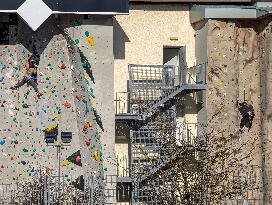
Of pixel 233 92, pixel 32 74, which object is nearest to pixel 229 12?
pixel 233 92

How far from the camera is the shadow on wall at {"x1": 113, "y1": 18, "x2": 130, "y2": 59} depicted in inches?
1435

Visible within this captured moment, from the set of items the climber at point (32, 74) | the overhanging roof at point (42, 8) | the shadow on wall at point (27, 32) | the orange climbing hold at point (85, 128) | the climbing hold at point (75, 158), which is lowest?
the climbing hold at point (75, 158)

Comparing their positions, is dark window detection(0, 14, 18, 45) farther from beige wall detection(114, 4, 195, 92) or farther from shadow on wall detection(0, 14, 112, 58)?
beige wall detection(114, 4, 195, 92)

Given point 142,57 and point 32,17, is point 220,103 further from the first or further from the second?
point 32,17

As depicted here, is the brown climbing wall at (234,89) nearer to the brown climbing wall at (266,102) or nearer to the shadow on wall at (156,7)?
the brown climbing wall at (266,102)

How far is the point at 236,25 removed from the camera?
120 ft

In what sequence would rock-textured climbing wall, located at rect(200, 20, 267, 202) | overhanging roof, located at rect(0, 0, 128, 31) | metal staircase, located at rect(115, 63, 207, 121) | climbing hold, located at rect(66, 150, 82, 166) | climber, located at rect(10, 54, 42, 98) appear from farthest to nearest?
rock-textured climbing wall, located at rect(200, 20, 267, 202), metal staircase, located at rect(115, 63, 207, 121), climbing hold, located at rect(66, 150, 82, 166), climber, located at rect(10, 54, 42, 98), overhanging roof, located at rect(0, 0, 128, 31)

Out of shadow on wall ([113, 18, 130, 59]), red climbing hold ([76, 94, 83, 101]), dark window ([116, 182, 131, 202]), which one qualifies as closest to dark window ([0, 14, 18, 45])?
red climbing hold ([76, 94, 83, 101])

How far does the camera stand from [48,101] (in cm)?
3406

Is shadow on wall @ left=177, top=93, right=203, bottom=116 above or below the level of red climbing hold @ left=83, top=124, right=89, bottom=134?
above

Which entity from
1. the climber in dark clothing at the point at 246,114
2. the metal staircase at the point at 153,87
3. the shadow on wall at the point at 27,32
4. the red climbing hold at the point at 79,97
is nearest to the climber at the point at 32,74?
the shadow on wall at the point at 27,32

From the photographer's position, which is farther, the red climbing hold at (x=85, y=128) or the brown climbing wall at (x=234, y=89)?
the brown climbing wall at (x=234, y=89)

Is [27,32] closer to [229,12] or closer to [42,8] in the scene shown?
[42,8]

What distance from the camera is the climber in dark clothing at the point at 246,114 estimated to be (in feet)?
120
